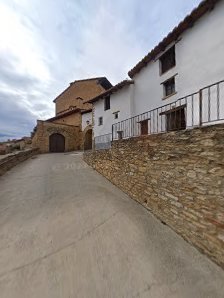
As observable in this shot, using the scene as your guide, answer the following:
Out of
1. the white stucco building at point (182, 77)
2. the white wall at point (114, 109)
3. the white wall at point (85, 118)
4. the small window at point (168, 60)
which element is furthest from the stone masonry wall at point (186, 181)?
the white wall at point (85, 118)

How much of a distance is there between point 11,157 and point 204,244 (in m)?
10.9

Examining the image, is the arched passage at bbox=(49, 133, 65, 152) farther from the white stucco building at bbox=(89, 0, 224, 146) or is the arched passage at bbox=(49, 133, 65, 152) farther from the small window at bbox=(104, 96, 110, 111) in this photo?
the white stucco building at bbox=(89, 0, 224, 146)

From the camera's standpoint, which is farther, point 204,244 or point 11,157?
point 11,157

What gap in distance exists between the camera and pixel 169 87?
471 inches

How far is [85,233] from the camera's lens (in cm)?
463

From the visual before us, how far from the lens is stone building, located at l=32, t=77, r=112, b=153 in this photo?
2177cm

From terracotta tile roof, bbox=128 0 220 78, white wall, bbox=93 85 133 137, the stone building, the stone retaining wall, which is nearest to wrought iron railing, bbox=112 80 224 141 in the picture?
white wall, bbox=93 85 133 137

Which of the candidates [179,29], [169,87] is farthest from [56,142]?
[179,29]

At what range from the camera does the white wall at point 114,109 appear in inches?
583

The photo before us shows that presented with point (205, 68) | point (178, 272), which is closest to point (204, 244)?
point (178, 272)

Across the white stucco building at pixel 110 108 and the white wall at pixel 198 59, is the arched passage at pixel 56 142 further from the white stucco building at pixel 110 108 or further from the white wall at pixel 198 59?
the white wall at pixel 198 59

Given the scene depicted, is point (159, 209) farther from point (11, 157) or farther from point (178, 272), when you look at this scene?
point (11, 157)

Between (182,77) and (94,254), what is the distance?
9.80 meters

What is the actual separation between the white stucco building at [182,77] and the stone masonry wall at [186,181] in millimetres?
1357
